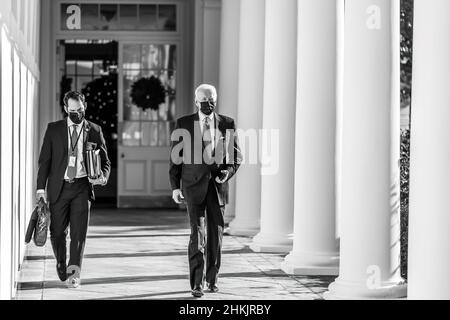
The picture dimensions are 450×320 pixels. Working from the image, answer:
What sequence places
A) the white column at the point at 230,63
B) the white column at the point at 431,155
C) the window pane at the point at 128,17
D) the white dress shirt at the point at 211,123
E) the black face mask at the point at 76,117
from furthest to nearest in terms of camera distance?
the window pane at the point at 128,17 → the white column at the point at 230,63 → the black face mask at the point at 76,117 → the white dress shirt at the point at 211,123 → the white column at the point at 431,155

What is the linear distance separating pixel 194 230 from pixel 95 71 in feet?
58.5

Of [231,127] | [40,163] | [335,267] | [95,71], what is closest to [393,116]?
[231,127]

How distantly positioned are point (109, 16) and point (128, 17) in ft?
1.41

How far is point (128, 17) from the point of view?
22469mm

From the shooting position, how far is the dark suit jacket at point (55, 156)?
9.76 m

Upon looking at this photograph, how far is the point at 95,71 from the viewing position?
26.6 meters

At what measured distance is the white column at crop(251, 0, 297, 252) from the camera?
1338 cm

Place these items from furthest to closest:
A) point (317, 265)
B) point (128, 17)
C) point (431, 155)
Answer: point (128, 17), point (317, 265), point (431, 155)

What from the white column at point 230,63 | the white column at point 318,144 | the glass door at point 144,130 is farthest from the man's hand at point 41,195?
the glass door at point 144,130

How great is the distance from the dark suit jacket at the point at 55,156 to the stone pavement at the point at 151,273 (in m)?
1.03

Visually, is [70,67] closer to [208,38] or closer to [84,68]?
[84,68]

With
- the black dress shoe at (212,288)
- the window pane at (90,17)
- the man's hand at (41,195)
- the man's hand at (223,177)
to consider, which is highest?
the window pane at (90,17)

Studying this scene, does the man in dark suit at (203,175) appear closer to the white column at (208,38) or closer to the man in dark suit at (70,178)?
the man in dark suit at (70,178)

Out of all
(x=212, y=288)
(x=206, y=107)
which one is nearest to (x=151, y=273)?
(x=212, y=288)
